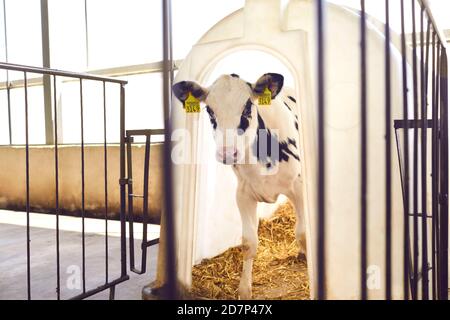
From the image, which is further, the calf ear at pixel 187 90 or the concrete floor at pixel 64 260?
the concrete floor at pixel 64 260

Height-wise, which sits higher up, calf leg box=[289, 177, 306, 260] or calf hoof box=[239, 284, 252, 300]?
calf leg box=[289, 177, 306, 260]

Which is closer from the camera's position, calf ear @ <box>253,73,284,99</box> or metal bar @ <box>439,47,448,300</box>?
metal bar @ <box>439,47,448,300</box>

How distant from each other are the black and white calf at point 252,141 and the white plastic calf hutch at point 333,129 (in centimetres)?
14

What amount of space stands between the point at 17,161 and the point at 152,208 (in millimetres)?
2576

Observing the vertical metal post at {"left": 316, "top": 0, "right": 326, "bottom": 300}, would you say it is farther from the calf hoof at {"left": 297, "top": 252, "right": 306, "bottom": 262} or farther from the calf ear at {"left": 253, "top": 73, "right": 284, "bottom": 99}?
the calf hoof at {"left": 297, "top": 252, "right": 306, "bottom": 262}

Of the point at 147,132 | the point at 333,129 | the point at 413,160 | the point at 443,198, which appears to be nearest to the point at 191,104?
the point at 147,132

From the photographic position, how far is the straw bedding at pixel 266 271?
2.50 meters

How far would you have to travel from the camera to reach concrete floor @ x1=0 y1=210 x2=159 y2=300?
8.79 feet

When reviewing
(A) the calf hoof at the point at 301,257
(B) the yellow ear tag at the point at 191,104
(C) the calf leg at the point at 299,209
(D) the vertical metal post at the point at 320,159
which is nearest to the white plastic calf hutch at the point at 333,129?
(B) the yellow ear tag at the point at 191,104

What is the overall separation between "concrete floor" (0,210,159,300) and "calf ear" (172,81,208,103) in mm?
1244

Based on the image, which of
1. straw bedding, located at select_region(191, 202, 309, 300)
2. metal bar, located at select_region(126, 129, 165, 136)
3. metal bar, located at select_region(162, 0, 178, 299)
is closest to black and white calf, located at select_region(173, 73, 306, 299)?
straw bedding, located at select_region(191, 202, 309, 300)

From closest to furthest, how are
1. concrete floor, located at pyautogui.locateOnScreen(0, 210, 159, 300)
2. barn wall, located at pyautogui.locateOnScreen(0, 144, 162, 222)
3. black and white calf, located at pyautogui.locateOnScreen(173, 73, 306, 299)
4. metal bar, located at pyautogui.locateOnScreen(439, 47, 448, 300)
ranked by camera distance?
metal bar, located at pyautogui.locateOnScreen(439, 47, 448, 300) → black and white calf, located at pyautogui.locateOnScreen(173, 73, 306, 299) → concrete floor, located at pyautogui.locateOnScreen(0, 210, 159, 300) → barn wall, located at pyautogui.locateOnScreen(0, 144, 162, 222)

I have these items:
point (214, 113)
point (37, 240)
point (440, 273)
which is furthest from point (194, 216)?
point (37, 240)

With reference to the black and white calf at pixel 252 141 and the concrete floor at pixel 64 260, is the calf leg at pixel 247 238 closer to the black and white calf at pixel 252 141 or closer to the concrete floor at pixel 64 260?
the black and white calf at pixel 252 141
